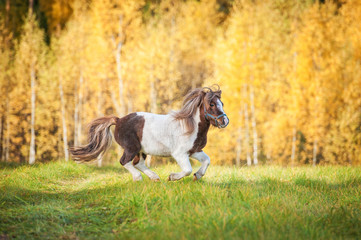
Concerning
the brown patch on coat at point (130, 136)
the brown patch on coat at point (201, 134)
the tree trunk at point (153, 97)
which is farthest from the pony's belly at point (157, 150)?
the tree trunk at point (153, 97)

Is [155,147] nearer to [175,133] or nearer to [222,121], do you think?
[175,133]

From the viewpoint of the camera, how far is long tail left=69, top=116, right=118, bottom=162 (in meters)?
5.74

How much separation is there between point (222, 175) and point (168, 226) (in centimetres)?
319

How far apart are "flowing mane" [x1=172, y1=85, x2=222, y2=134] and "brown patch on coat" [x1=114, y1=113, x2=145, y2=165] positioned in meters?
0.68

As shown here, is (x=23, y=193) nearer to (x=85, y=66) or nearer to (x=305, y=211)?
(x=305, y=211)

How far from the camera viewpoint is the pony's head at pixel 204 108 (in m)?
4.81

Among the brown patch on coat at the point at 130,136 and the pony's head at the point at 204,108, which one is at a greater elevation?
the pony's head at the point at 204,108

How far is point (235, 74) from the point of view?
15055 millimetres

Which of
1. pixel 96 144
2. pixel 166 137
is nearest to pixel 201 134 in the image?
pixel 166 137

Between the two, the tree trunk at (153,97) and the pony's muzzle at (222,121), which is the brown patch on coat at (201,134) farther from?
the tree trunk at (153,97)

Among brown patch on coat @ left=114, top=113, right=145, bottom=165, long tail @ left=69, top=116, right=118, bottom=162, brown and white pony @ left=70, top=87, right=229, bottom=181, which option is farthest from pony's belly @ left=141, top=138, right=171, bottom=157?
long tail @ left=69, top=116, right=118, bottom=162

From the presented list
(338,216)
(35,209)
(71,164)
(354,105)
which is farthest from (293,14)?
(35,209)

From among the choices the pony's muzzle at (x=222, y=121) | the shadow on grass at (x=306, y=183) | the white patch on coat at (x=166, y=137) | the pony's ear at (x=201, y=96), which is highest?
the pony's ear at (x=201, y=96)

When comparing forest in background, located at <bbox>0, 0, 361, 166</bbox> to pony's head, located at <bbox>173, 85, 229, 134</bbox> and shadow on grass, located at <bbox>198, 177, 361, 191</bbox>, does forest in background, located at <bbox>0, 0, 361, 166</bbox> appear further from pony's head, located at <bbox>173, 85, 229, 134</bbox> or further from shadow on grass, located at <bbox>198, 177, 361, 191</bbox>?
pony's head, located at <bbox>173, 85, 229, 134</bbox>
